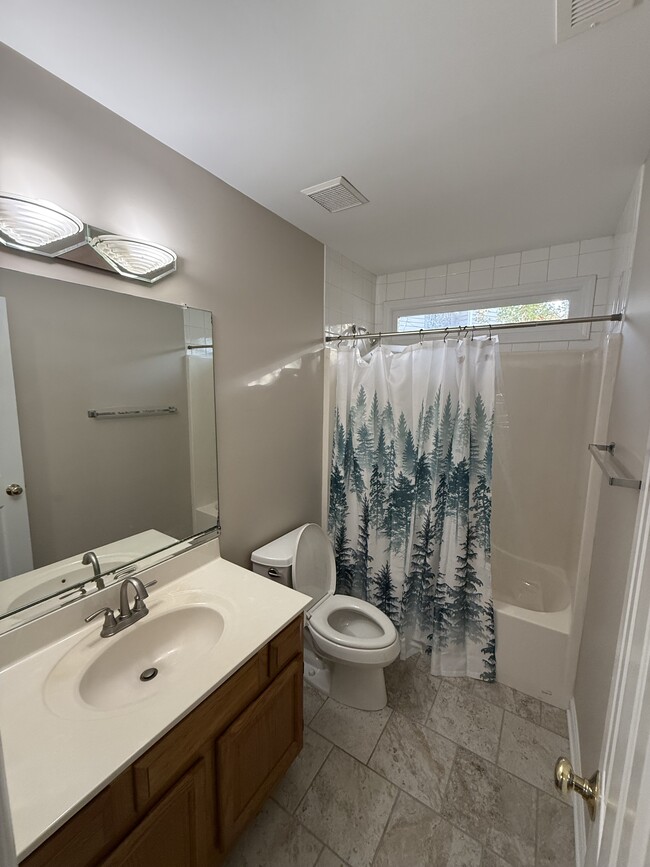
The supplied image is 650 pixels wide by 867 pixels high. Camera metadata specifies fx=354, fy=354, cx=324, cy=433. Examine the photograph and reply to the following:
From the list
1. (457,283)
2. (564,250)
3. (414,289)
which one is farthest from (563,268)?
(414,289)

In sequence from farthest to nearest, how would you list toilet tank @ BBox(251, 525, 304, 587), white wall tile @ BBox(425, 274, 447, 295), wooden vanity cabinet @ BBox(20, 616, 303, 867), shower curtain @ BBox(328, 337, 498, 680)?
white wall tile @ BBox(425, 274, 447, 295), shower curtain @ BBox(328, 337, 498, 680), toilet tank @ BBox(251, 525, 304, 587), wooden vanity cabinet @ BBox(20, 616, 303, 867)

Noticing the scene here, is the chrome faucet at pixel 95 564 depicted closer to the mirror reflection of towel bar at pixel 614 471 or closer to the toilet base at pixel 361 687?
the toilet base at pixel 361 687

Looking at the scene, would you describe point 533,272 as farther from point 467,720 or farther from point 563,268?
point 467,720

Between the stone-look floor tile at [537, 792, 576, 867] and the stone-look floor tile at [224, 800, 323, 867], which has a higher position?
the stone-look floor tile at [537, 792, 576, 867]

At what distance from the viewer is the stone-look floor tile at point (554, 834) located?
3.82ft

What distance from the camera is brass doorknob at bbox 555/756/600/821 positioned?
2.01ft

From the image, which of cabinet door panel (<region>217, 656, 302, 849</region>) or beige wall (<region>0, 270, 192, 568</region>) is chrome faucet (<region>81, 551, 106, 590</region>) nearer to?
beige wall (<region>0, 270, 192, 568</region>)

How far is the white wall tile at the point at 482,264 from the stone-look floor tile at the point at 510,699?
241 cm

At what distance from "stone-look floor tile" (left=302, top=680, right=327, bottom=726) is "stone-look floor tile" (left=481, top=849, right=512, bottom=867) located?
0.77m

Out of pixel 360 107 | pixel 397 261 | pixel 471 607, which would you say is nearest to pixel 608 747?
pixel 471 607

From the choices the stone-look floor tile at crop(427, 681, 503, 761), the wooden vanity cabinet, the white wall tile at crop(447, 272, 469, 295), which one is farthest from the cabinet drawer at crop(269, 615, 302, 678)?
the white wall tile at crop(447, 272, 469, 295)

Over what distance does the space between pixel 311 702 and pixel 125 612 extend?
A: 1.14 meters

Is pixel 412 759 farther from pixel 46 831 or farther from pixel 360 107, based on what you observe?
pixel 360 107

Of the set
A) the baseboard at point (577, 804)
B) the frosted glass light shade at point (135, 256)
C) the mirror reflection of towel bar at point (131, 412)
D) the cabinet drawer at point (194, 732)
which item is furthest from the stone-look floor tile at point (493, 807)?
the frosted glass light shade at point (135, 256)
